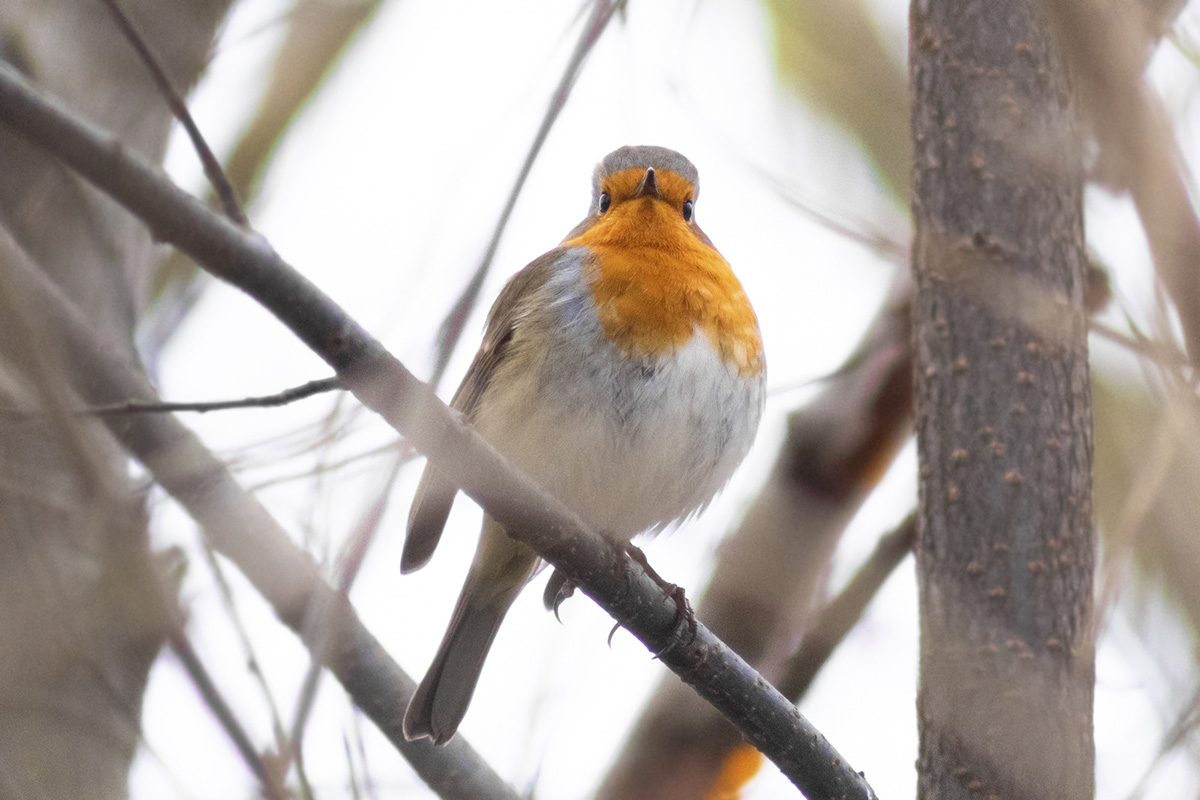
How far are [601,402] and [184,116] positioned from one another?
1.60 metres

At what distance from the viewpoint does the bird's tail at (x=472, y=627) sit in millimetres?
3182

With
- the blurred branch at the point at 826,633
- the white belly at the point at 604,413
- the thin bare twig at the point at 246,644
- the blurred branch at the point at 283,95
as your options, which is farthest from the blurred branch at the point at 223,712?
the blurred branch at the point at 826,633

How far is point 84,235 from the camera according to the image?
314 centimetres

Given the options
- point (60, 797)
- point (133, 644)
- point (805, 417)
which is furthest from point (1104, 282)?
point (60, 797)

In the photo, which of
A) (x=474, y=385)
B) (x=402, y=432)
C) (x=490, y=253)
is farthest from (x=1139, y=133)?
(x=474, y=385)

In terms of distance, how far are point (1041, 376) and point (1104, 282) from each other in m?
0.59

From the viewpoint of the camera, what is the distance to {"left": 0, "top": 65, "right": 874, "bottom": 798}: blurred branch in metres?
1.53

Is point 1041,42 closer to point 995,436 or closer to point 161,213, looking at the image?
point 995,436

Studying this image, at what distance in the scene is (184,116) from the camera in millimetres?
1663

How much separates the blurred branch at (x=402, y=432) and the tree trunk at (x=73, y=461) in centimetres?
23

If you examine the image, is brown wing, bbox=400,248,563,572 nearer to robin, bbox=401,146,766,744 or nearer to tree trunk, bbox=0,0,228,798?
robin, bbox=401,146,766,744

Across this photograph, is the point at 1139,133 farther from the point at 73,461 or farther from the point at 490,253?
the point at 73,461

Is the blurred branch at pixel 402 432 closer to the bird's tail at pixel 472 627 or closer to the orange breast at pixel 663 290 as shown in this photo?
the bird's tail at pixel 472 627

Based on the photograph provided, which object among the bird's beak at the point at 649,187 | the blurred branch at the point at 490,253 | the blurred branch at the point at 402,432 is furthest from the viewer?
the bird's beak at the point at 649,187
